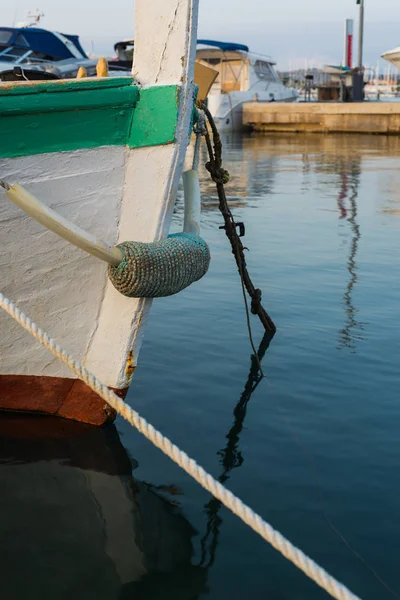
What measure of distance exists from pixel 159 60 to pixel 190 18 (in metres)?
0.21

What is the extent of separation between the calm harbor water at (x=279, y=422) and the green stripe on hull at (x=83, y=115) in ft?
4.83

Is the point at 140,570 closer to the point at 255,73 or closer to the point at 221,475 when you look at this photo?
the point at 221,475

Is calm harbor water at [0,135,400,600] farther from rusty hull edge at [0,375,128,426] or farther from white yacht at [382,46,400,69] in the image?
white yacht at [382,46,400,69]

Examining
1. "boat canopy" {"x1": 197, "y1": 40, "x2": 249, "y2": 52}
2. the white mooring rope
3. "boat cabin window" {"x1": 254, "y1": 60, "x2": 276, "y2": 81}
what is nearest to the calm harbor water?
the white mooring rope

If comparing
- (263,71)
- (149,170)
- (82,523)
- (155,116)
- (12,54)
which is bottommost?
(82,523)

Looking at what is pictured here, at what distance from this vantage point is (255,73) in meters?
35.0

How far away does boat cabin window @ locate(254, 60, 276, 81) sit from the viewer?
35.3 metres

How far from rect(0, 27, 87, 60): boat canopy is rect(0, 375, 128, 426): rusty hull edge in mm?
21965

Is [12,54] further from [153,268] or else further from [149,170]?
[153,268]

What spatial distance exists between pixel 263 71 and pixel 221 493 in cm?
3550

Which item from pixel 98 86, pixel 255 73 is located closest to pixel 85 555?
pixel 98 86

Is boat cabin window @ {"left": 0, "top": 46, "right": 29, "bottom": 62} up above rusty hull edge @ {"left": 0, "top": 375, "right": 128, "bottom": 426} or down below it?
above

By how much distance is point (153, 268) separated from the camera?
11.1 ft

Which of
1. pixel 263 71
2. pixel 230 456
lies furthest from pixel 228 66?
pixel 230 456
